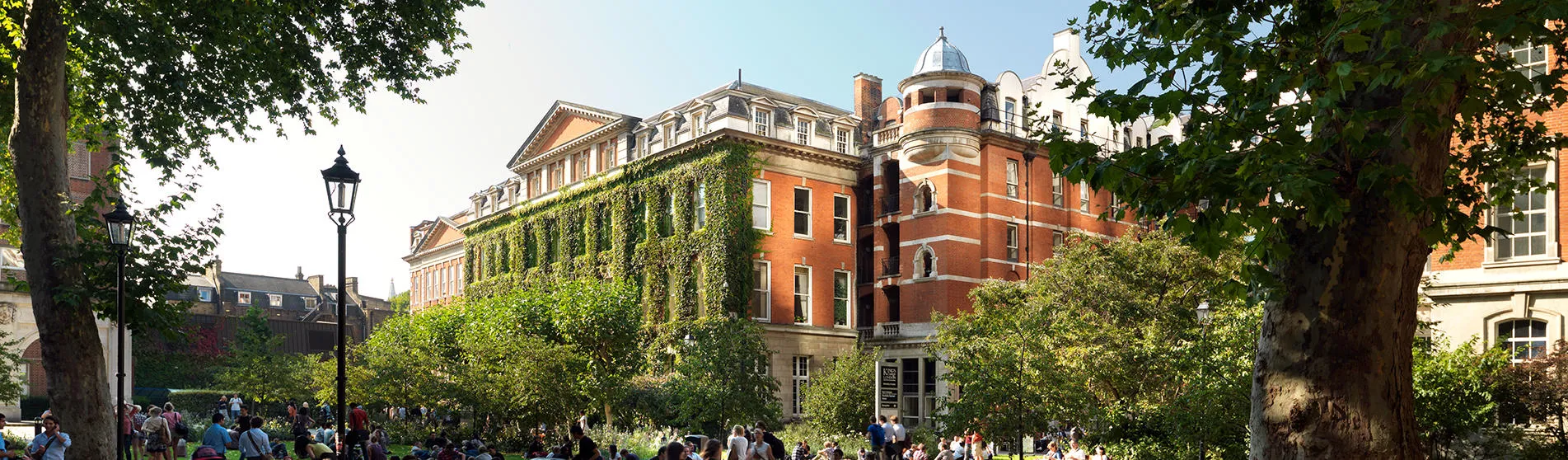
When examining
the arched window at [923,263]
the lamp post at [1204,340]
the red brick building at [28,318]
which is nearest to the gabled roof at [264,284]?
the red brick building at [28,318]

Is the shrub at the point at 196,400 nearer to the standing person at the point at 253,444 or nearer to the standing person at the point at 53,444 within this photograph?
the standing person at the point at 253,444

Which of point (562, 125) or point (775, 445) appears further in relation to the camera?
point (562, 125)

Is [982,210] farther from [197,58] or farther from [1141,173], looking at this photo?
[1141,173]

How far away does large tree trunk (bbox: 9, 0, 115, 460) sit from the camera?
16141 mm

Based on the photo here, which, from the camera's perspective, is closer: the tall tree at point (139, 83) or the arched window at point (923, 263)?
the tall tree at point (139, 83)

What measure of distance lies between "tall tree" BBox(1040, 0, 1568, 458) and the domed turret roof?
3392cm

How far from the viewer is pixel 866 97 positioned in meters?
49.5

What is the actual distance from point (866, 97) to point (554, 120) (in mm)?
13937

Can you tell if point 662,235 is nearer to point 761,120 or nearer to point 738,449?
point 761,120

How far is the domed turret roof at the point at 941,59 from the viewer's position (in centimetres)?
4309

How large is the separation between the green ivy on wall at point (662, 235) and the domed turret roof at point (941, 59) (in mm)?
6648

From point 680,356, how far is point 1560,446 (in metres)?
25.8

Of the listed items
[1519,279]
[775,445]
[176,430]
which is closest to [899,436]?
[775,445]

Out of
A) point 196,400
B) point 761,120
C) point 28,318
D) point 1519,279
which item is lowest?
point 196,400
